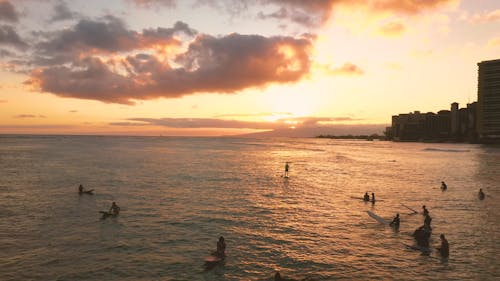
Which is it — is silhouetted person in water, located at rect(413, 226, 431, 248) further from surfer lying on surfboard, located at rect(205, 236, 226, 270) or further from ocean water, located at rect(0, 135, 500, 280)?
surfer lying on surfboard, located at rect(205, 236, 226, 270)

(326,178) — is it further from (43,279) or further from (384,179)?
(43,279)

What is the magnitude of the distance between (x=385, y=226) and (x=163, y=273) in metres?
21.3

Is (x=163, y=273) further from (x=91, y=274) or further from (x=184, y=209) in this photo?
(x=184, y=209)

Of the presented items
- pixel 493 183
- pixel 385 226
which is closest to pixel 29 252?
pixel 385 226

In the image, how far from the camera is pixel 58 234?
96.7ft

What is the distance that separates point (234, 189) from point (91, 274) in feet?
115

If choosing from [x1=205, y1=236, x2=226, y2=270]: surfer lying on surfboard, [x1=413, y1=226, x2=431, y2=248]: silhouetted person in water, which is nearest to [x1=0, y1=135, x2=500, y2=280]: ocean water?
[x1=205, y1=236, x2=226, y2=270]: surfer lying on surfboard

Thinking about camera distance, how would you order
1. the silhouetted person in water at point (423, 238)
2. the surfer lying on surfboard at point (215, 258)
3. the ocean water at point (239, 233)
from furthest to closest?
the silhouetted person in water at point (423, 238) → the surfer lying on surfboard at point (215, 258) → the ocean water at point (239, 233)

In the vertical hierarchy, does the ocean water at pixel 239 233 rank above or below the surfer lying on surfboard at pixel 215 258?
below

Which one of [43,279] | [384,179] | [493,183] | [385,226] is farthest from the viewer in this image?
[384,179]

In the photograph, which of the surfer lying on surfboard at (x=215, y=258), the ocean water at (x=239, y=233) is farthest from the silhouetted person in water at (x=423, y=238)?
the surfer lying on surfboard at (x=215, y=258)

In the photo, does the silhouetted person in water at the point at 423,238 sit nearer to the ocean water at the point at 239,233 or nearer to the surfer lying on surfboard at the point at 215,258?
the ocean water at the point at 239,233

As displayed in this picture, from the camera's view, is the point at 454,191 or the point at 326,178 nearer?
the point at 454,191

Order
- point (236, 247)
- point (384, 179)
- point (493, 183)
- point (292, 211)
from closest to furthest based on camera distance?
point (236, 247) < point (292, 211) < point (493, 183) < point (384, 179)
